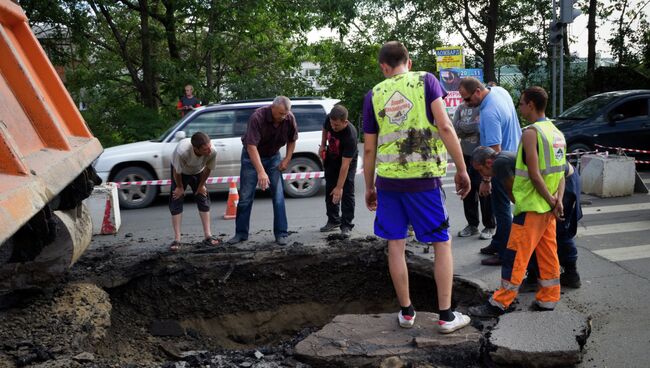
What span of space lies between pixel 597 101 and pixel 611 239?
702cm

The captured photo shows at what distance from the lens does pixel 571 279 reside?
5453 mm

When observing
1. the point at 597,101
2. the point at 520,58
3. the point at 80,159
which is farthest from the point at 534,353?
the point at 520,58

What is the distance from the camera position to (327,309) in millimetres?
6473

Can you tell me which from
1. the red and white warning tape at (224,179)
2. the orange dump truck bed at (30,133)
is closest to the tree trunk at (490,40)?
the red and white warning tape at (224,179)

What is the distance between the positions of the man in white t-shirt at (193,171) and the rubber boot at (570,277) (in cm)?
390

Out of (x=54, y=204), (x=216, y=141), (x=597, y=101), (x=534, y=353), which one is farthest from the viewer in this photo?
(x=597, y=101)

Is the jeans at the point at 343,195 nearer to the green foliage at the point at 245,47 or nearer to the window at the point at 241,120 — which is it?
the window at the point at 241,120

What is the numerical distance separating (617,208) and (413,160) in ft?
21.0

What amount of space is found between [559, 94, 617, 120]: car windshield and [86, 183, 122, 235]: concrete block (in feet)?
32.0

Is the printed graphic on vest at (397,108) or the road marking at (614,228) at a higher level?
the printed graphic on vest at (397,108)

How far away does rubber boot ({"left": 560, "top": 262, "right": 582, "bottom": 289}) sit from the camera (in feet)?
17.7

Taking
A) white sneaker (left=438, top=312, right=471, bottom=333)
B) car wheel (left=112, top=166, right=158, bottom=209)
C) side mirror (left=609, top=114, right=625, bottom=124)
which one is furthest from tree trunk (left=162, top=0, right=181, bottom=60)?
white sneaker (left=438, top=312, right=471, bottom=333)

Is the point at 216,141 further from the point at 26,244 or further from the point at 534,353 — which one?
the point at 534,353

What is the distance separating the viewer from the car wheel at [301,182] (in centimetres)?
1133
